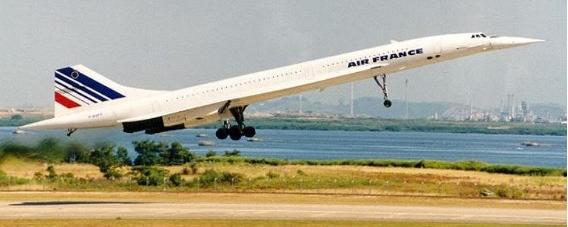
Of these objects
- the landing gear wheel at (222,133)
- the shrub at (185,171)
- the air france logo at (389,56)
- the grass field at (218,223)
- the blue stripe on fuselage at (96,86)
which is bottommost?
the grass field at (218,223)

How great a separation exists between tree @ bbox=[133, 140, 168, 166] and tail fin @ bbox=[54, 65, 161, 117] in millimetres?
43028

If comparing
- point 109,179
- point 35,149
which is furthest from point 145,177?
point 35,149

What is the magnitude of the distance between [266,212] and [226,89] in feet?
24.6

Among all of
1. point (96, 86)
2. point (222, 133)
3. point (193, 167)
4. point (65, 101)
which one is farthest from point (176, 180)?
point (222, 133)

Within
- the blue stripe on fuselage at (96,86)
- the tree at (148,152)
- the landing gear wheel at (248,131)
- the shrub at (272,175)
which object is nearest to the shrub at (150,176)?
the shrub at (272,175)

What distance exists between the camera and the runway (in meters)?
58.8

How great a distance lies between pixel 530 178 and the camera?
101 m

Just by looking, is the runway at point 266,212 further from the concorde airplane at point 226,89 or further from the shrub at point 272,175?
the shrub at point 272,175

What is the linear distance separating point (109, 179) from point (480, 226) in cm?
3741

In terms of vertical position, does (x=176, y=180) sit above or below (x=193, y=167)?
below

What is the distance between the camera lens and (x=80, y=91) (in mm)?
59219

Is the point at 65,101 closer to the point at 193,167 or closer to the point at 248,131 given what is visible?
the point at 248,131

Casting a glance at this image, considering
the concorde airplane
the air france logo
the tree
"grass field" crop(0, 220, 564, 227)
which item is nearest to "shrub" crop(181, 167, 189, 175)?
the tree

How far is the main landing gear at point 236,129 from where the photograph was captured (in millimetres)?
55344
